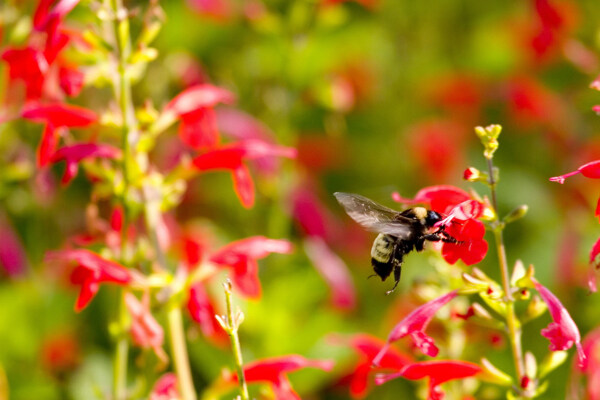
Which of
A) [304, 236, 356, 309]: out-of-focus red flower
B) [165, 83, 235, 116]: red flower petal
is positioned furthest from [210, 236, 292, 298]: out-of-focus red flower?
[304, 236, 356, 309]: out-of-focus red flower

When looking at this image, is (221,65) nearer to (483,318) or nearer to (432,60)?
(432,60)

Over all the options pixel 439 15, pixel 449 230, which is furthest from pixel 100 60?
pixel 439 15

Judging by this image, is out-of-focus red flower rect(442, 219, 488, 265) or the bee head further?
the bee head

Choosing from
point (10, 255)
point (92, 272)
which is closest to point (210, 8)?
point (10, 255)

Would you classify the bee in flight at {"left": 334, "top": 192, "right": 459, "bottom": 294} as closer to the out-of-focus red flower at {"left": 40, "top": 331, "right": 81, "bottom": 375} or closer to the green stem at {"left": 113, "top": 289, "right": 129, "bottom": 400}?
the green stem at {"left": 113, "top": 289, "right": 129, "bottom": 400}

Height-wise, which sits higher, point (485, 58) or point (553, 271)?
point (485, 58)

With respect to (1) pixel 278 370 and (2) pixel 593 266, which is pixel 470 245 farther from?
(1) pixel 278 370

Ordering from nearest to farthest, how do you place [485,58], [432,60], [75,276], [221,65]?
[75,276]
[221,65]
[432,60]
[485,58]
